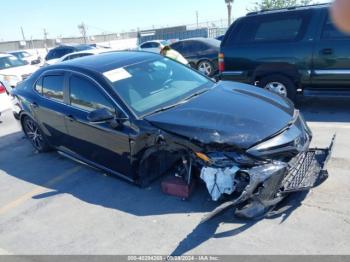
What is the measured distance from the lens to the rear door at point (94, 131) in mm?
4031

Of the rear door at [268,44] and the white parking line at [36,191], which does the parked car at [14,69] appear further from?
the rear door at [268,44]

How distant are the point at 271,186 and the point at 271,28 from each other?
14.4 feet

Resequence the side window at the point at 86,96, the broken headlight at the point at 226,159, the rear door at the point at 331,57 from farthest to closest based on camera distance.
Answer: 1. the rear door at the point at 331,57
2. the side window at the point at 86,96
3. the broken headlight at the point at 226,159

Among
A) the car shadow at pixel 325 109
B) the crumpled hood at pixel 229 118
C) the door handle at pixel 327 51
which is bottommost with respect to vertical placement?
the car shadow at pixel 325 109

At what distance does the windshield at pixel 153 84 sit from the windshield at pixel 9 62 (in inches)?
409

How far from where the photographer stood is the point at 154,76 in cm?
455

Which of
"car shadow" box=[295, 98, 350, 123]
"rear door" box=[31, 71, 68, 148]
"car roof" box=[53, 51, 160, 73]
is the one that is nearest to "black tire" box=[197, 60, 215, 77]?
"car shadow" box=[295, 98, 350, 123]

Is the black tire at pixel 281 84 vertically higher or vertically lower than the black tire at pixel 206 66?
higher

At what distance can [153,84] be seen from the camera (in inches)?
173

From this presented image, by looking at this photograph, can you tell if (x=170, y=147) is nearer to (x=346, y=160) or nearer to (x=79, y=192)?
(x=79, y=192)

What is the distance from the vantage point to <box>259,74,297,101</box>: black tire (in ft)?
21.4

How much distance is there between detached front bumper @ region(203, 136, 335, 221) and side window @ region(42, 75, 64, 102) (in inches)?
119

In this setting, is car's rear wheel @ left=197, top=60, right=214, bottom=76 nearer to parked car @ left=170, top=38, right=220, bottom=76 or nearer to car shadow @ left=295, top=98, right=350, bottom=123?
parked car @ left=170, top=38, right=220, bottom=76

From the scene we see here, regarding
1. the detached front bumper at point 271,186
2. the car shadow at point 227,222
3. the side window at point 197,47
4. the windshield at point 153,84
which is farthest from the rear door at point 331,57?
the side window at point 197,47
